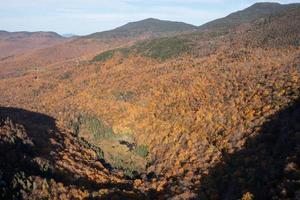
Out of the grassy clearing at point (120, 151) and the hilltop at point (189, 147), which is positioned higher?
the hilltop at point (189, 147)

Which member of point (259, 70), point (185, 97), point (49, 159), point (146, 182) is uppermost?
point (259, 70)

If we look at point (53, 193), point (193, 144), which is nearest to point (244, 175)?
point (193, 144)

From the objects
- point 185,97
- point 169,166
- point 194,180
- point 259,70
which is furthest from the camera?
point 185,97

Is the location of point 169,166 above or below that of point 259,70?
below

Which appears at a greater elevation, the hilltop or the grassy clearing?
the hilltop

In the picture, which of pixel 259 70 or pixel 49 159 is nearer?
pixel 49 159

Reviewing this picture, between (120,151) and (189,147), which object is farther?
(120,151)

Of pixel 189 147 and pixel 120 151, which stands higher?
pixel 189 147

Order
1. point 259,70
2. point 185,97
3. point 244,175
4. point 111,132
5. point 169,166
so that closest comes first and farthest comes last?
1. point 244,175
2. point 169,166
3. point 259,70
4. point 185,97
5. point 111,132

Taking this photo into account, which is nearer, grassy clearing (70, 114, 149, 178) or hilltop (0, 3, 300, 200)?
hilltop (0, 3, 300, 200)

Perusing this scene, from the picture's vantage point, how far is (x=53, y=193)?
369ft

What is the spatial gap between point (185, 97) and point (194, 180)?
6474 cm

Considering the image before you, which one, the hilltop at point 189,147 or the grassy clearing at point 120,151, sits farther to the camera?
the grassy clearing at point 120,151

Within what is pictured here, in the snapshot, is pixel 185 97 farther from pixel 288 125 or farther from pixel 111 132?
pixel 288 125
